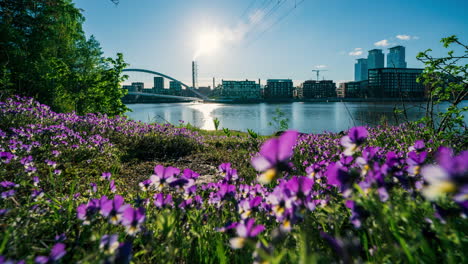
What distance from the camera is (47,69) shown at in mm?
10516

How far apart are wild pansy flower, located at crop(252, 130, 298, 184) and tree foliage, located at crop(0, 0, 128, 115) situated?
10613mm

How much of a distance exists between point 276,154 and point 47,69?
43.0 feet

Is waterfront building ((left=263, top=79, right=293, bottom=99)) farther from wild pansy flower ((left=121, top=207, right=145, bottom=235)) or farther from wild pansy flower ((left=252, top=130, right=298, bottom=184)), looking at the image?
wild pansy flower ((left=252, top=130, right=298, bottom=184))

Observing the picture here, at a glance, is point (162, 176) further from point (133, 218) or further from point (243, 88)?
point (243, 88)

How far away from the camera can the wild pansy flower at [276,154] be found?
638 mm

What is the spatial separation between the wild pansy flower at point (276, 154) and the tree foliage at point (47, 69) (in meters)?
10.6

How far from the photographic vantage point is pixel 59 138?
363 centimetres

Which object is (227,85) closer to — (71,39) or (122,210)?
(71,39)

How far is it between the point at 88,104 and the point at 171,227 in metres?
11.2

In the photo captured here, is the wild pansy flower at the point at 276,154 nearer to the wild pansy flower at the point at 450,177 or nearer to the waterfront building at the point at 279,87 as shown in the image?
the wild pansy flower at the point at 450,177

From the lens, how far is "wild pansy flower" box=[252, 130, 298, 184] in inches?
25.1

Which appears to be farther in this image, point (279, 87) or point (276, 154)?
point (279, 87)

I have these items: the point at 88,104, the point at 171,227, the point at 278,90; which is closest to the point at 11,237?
the point at 171,227

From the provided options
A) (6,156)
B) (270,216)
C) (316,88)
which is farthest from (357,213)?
A: (316,88)
